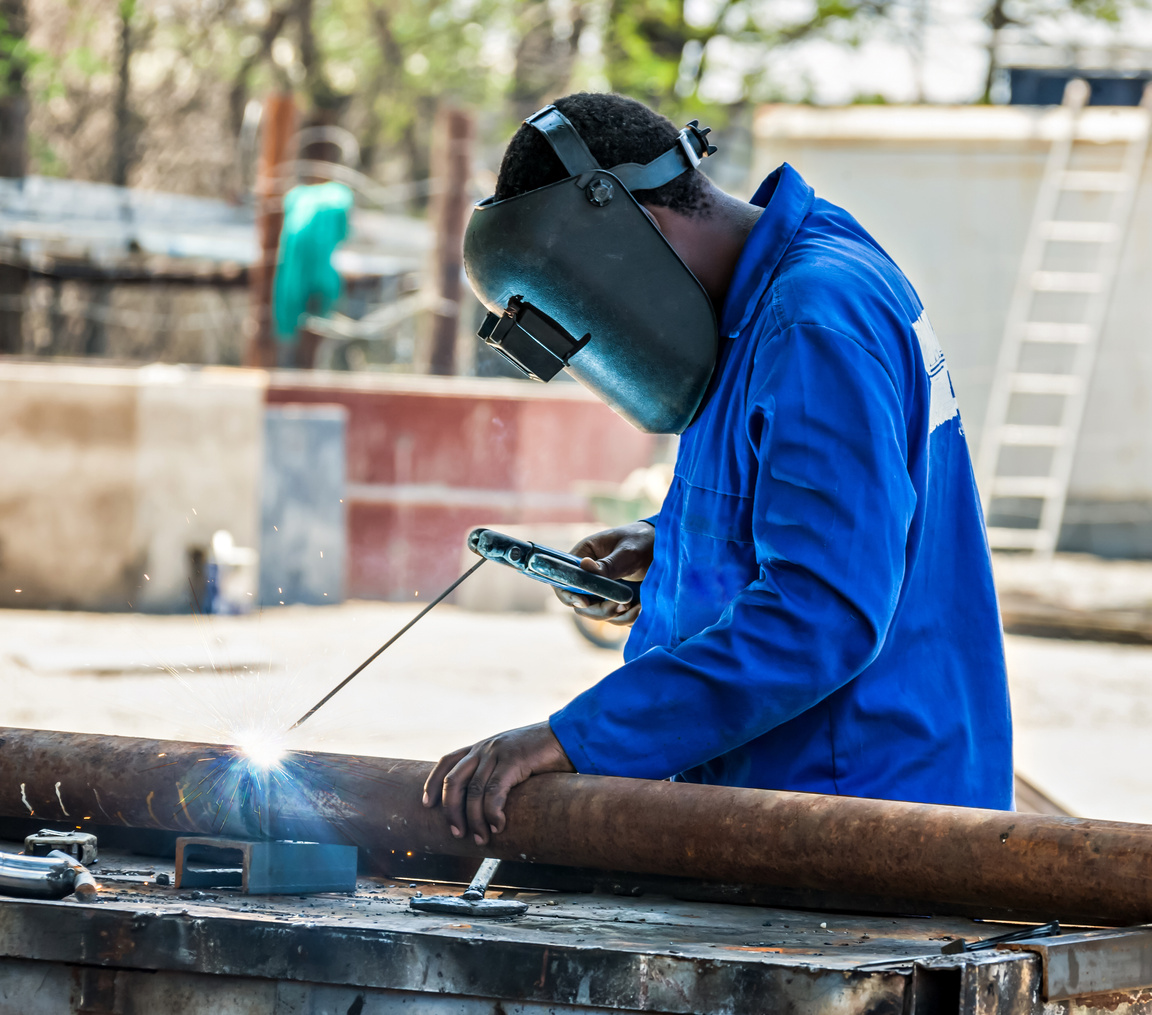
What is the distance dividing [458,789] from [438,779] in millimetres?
48

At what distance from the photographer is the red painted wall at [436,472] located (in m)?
10.3

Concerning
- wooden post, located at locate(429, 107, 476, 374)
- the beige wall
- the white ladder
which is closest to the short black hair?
wooden post, located at locate(429, 107, 476, 374)

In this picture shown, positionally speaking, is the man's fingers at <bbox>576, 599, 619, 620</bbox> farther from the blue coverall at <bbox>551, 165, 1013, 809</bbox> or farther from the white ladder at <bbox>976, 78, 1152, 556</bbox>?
the white ladder at <bbox>976, 78, 1152, 556</bbox>

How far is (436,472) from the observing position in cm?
1032

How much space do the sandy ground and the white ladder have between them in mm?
2493

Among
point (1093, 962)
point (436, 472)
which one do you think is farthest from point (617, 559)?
point (436, 472)

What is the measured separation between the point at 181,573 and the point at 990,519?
6.70 meters

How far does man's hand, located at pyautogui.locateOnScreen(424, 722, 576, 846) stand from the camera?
181 centimetres

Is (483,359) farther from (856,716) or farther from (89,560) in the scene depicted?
(856,716)

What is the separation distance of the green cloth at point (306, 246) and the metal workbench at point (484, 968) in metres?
9.96

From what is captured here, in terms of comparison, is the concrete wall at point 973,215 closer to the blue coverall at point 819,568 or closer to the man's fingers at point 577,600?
the man's fingers at point 577,600

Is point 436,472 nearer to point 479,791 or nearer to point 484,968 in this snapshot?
point 479,791

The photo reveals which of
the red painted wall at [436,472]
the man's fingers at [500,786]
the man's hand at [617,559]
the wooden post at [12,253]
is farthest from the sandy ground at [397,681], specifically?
the wooden post at [12,253]

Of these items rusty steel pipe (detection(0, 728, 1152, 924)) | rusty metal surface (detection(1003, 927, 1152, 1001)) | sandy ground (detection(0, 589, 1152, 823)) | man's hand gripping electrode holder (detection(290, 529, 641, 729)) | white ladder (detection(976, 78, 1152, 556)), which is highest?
white ladder (detection(976, 78, 1152, 556))
